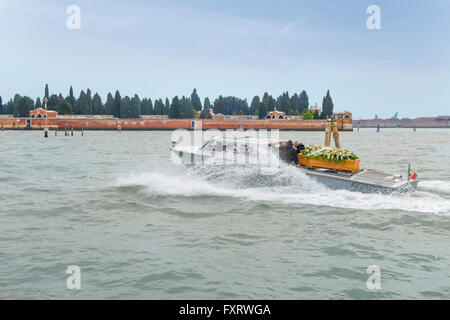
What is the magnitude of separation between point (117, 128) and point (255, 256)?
108 meters

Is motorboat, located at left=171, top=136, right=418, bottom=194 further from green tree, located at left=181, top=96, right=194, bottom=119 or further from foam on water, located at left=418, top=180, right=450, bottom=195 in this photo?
green tree, located at left=181, top=96, right=194, bottom=119

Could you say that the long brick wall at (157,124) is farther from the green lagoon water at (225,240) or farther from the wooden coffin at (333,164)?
the green lagoon water at (225,240)

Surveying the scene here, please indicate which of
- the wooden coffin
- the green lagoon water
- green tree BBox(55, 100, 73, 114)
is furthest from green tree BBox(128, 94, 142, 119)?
the wooden coffin

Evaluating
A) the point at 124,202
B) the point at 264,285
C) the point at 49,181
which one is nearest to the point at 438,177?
the point at 124,202

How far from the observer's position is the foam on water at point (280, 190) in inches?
418

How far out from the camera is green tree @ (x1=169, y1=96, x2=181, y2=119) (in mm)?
116812

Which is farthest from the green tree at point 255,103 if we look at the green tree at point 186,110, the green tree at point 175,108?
the green tree at point 175,108

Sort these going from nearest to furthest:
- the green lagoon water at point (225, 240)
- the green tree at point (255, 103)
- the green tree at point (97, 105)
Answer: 1. the green lagoon water at point (225, 240)
2. the green tree at point (97, 105)
3. the green tree at point (255, 103)

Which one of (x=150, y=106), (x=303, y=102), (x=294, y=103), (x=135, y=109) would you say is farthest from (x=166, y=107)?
(x=303, y=102)

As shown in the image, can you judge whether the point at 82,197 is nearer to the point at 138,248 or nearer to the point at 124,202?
the point at 124,202

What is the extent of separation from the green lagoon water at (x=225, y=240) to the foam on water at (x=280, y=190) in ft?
0.12

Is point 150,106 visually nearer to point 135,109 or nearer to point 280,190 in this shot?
point 135,109

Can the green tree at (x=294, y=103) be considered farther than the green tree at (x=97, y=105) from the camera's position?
Yes

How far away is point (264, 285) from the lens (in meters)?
5.79
